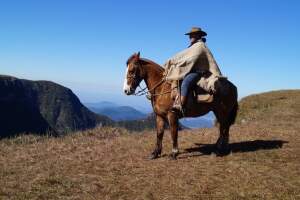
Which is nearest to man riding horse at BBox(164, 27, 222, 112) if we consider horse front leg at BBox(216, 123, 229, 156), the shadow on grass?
horse front leg at BBox(216, 123, 229, 156)

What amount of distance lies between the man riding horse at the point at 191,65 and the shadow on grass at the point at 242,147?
2.17 m

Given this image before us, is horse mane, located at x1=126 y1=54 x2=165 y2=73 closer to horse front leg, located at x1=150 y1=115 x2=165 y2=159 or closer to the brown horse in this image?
the brown horse

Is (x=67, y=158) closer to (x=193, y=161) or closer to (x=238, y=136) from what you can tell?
(x=193, y=161)

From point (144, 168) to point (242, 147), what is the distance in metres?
4.36

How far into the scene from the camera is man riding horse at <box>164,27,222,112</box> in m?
11.9

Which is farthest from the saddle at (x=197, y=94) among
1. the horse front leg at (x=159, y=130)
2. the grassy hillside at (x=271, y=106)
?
the grassy hillside at (x=271, y=106)

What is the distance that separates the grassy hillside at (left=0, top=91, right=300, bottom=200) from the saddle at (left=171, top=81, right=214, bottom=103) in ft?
5.48

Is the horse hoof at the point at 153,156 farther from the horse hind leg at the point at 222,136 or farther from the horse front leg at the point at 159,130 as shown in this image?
the horse hind leg at the point at 222,136

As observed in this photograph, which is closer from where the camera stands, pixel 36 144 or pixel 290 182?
pixel 290 182

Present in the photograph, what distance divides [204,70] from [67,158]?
4.58 m

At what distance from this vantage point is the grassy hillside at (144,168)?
29.2ft

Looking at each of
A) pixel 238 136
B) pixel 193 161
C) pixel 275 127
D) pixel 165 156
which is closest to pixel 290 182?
pixel 193 161

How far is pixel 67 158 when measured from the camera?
1212 cm

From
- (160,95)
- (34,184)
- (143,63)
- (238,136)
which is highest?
(143,63)
